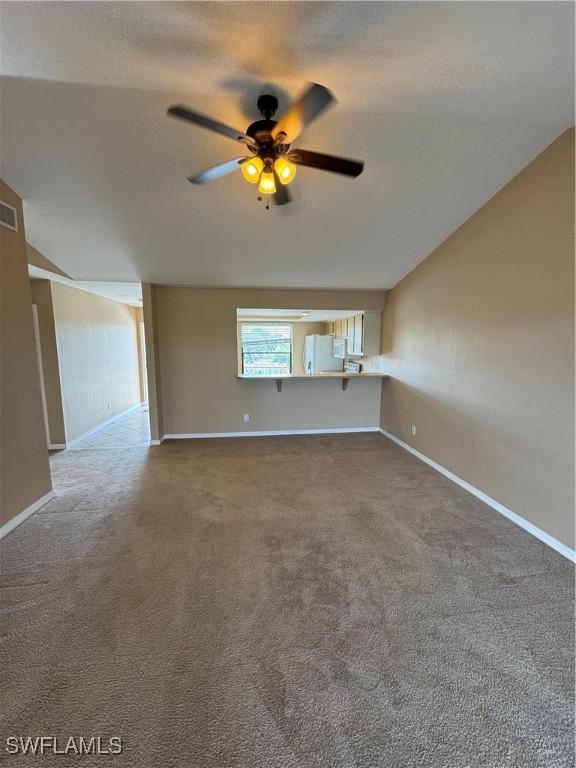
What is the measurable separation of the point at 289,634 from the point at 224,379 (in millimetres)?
3597

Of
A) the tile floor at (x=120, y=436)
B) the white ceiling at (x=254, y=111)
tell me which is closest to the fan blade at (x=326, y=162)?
the white ceiling at (x=254, y=111)

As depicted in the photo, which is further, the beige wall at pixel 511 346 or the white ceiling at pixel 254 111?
the beige wall at pixel 511 346

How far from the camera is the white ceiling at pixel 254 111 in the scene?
147cm

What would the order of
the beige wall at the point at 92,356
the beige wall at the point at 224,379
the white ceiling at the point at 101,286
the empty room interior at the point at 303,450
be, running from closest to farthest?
the empty room interior at the point at 303,450 → the white ceiling at the point at 101,286 → the beige wall at the point at 92,356 → the beige wall at the point at 224,379

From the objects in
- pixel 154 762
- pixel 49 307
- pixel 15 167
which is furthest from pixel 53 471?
pixel 154 762

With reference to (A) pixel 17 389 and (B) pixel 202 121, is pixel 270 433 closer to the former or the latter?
(A) pixel 17 389

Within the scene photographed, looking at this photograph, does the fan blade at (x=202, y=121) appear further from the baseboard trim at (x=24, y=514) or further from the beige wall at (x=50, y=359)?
the beige wall at (x=50, y=359)

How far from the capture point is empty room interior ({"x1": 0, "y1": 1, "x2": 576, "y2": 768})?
127cm

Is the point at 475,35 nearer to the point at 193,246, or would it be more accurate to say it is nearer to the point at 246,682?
the point at 193,246

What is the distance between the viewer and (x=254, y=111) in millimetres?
1966

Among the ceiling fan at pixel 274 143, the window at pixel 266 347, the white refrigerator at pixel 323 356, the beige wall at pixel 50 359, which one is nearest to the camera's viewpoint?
the ceiling fan at pixel 274 143

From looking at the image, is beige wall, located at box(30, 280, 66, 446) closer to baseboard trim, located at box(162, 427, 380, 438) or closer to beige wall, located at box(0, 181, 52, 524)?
baseboard trim, located at box(162, 427, 380, 438)

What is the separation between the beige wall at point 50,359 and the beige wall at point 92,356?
64mm

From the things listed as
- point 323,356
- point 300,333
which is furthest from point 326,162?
point 300,333
